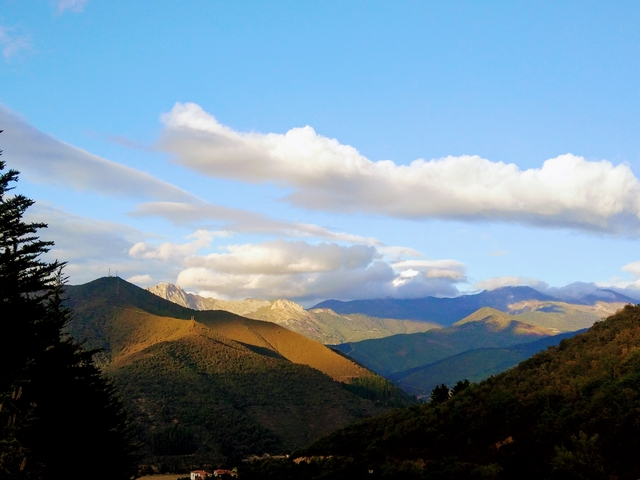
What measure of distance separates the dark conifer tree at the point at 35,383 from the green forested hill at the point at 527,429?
15779 millimetres

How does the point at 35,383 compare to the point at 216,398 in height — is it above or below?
above

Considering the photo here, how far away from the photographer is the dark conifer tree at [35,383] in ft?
76.4

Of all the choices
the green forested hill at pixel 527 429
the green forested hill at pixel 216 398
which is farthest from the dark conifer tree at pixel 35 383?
the green forested hill at pixel 216 398

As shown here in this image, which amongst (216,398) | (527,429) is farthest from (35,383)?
(216,398)

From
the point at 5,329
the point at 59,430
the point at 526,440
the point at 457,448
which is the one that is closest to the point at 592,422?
the point at 526,440

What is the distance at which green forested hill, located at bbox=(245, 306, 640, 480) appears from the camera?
3269 centimetres

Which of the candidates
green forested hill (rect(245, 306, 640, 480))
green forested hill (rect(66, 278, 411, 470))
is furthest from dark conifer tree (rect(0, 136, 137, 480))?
green forested hill (rect(66, 278, 411, 470))

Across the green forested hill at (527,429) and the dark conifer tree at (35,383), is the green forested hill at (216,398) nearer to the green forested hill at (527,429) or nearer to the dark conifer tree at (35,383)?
the green forested hill at (527,429)

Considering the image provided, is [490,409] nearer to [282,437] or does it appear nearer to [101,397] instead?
[101,397]

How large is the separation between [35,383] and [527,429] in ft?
105

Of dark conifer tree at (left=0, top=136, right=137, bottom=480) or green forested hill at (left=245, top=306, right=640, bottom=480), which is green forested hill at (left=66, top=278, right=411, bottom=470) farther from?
dark conifer tree at (left=0, top=136, right=137, bottom=480)

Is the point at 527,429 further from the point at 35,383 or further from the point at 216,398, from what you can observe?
the point at 216,398

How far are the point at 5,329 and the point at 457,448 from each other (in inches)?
1287

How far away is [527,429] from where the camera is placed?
4200cm
